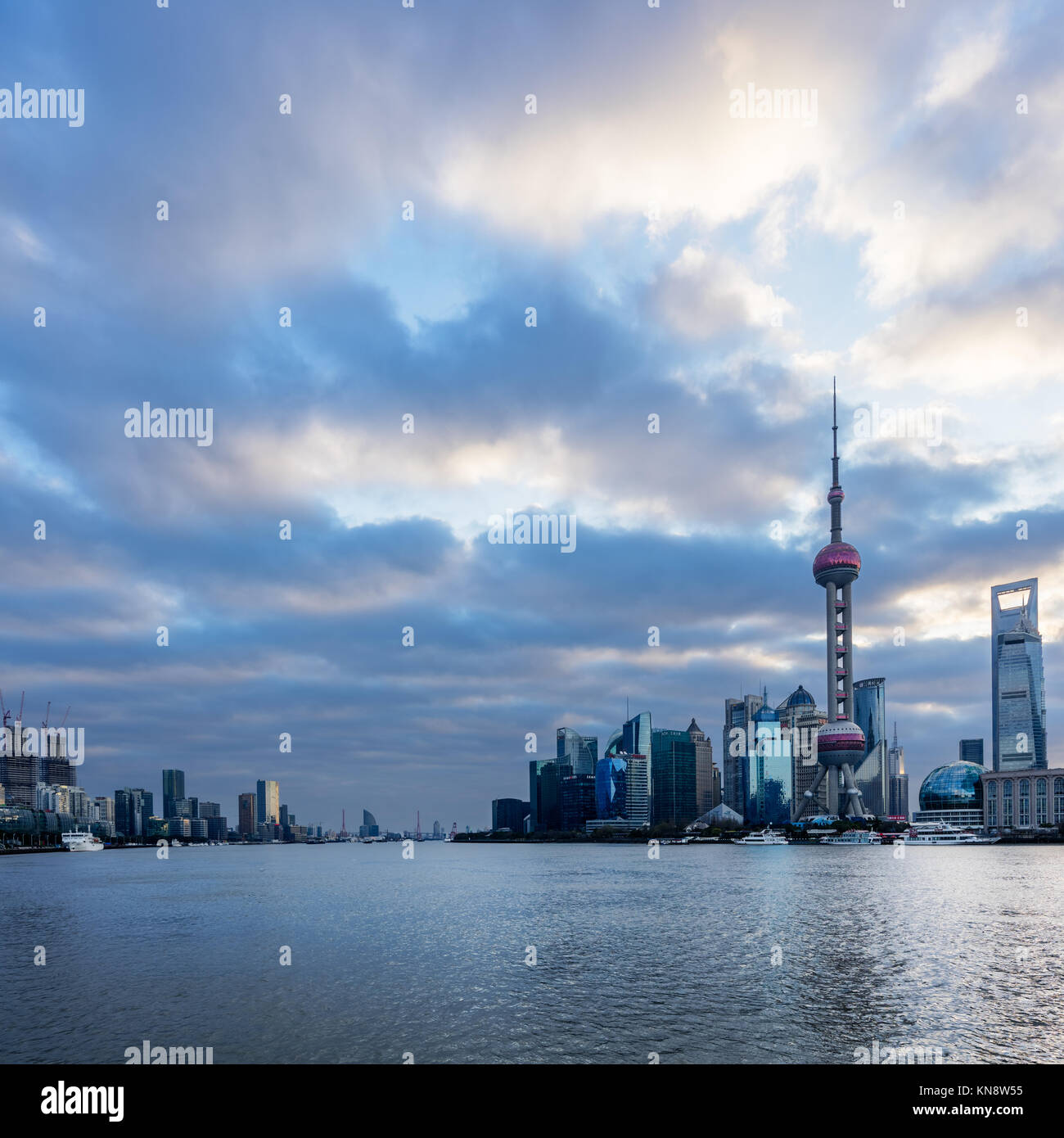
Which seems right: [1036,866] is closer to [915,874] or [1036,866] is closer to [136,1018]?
[915,874]

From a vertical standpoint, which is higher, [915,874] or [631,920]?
[631,920]

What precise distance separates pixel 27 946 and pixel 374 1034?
4982 centimetres

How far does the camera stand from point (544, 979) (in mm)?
54781

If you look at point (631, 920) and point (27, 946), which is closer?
point (27, 946)

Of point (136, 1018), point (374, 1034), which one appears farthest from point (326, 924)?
point (374, 1034)

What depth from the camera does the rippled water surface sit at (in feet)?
131

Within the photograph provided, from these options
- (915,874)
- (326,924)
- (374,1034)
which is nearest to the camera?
(374,1034)

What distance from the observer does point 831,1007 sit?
4619 centimetres

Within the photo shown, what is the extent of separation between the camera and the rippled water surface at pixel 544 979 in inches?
1570
